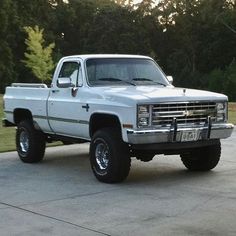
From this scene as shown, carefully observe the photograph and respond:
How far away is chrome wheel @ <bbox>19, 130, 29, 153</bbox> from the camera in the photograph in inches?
481

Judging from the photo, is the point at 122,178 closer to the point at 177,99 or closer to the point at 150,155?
the point at 150,155

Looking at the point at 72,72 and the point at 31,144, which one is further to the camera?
the point at 31,144

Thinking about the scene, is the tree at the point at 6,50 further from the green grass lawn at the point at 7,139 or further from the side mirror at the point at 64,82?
the side mirror at the point at 64,82

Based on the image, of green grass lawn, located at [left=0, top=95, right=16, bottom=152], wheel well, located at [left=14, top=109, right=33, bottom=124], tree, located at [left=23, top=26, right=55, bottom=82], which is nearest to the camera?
wheel well, located at [left=14, top=109, right=33, bottom=124]

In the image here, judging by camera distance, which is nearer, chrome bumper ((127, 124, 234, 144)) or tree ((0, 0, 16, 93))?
chrome bumper ((127, 124, 234, 144))

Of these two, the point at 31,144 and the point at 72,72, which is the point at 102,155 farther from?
the point at 31,144

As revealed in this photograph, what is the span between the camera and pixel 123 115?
30.4 ft

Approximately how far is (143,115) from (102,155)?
1.14m

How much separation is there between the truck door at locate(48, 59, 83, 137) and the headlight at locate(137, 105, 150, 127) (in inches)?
59.5

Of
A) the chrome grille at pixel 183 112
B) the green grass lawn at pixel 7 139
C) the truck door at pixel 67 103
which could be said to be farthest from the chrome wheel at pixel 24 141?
the chrome grille at pixel 183 112

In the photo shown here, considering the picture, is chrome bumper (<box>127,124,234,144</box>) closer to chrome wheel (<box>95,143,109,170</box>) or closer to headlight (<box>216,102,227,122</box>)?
headlight (<box>216,102,227,122</box>)

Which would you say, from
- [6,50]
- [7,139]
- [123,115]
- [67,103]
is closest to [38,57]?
[6,50]

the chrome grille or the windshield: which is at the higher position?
the windshield

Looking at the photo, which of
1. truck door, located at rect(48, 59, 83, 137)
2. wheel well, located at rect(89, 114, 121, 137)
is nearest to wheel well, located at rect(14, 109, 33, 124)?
truck door, located at rect(48, 59, 83, 137)
